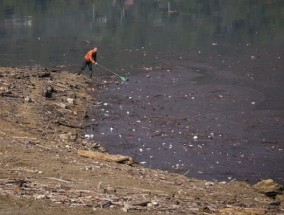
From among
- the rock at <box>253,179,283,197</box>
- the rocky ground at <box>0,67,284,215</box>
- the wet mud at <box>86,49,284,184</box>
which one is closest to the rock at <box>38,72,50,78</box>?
the wet mud at <box>86,49,284,184</box>

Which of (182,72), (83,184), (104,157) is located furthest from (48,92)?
(83,184)

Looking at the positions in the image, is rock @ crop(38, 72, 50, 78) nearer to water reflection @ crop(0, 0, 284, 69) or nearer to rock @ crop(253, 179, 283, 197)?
water reflection @ crop(0, 0, 284, 69)

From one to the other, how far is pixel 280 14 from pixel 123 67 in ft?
72.6

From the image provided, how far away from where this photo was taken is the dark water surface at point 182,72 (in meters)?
16.6

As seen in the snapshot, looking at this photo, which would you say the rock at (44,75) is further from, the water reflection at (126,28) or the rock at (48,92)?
the water reflection at (126,28)

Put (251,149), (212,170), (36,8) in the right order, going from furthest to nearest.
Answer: (36,8) < (251,149) < (212,170)

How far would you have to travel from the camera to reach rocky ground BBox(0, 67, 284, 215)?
9.21m

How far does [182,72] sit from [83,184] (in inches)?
701

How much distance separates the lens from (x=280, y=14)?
47.7 meters

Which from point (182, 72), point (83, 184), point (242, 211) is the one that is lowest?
point (182, 72)

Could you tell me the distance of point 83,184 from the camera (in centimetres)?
1045

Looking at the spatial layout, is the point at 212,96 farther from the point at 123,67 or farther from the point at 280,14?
the point at 280,14

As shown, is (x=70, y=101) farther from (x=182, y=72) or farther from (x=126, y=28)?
(x=126, y=28)

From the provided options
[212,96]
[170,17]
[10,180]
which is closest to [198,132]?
[212,96]
